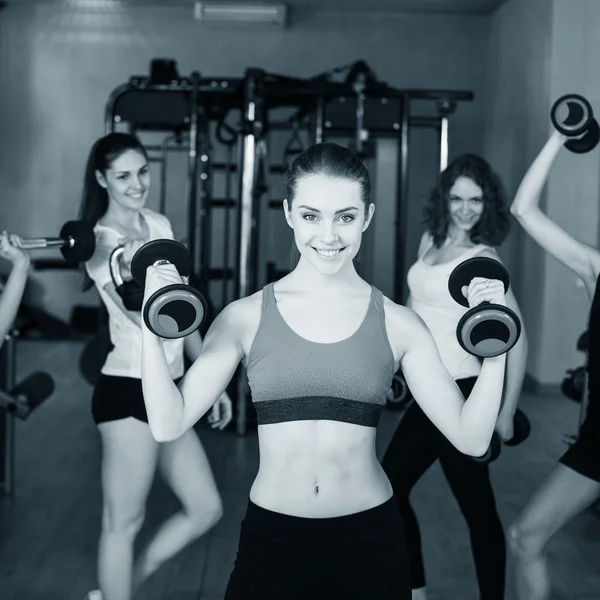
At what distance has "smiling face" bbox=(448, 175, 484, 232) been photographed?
2.45 m

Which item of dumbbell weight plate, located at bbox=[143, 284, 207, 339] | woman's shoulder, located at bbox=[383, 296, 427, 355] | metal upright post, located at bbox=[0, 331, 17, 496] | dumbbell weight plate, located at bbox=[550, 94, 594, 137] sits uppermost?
dumbbell weight plate, located at bbox=[550, 94, 594, 137]

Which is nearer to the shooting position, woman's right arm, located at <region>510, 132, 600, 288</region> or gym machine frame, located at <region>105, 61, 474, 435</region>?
woman's right arm, located at <region>510, 132, 600, 288</region>

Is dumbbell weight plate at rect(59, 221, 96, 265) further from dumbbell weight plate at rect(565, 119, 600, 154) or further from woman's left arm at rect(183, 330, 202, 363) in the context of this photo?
dumbbell weight plate at rect(565, 119, 600, 154)

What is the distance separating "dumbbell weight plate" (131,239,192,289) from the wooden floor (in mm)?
1471

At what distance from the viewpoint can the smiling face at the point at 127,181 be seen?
2.32 metres

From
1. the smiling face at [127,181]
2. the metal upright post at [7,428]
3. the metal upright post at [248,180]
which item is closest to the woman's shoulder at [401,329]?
the smiling face at [127,181]

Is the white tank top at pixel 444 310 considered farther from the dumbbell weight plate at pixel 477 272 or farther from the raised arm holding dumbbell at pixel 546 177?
the dumbbell weight plate at pixel 477 272

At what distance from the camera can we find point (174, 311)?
133 cm

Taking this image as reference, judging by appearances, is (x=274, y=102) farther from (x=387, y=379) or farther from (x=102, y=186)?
(x=387, y=379)

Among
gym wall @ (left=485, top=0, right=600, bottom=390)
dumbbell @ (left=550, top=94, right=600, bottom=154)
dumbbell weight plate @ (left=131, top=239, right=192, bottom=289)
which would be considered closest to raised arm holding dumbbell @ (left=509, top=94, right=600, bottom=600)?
dumbbell @ (left=550, top=94, right=600, bottom=154)

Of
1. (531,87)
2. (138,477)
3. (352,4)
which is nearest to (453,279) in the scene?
(138,477)

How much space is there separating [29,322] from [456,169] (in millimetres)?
5478

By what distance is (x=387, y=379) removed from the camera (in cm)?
151

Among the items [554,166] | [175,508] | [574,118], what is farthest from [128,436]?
[554,166]
